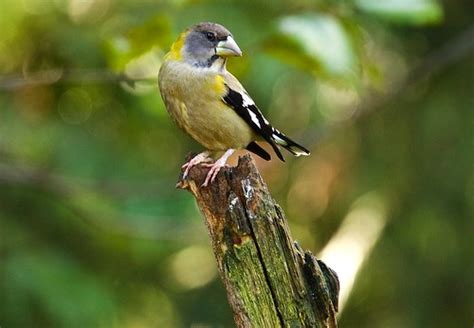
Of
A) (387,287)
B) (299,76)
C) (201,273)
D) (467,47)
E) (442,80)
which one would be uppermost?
(467,47)

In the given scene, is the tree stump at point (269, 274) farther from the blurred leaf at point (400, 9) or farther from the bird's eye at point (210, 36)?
the bird's eye at point (210, 36)

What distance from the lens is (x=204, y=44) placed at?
528 centimetres

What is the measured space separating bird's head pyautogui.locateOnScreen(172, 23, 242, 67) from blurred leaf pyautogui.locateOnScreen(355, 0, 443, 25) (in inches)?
27.0

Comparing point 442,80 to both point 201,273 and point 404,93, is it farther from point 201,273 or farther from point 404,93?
point 201,273

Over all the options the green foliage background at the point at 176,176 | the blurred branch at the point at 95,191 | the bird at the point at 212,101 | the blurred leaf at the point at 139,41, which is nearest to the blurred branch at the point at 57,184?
the blurred branch at the point at 95,191

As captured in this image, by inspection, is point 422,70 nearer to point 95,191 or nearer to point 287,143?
point 95,191

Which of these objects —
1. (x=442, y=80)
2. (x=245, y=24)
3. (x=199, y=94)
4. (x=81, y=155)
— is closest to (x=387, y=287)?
(x=442, y=80)

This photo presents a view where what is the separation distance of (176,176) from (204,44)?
344cm

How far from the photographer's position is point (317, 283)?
4.05m

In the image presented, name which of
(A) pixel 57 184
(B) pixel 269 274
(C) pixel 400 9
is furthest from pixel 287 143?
(A) pixel 57 184

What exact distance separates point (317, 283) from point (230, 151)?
1021 millimetres

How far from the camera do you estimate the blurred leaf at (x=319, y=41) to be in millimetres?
4844

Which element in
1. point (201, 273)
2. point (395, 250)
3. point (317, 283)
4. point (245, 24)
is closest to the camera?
point (317, 283)

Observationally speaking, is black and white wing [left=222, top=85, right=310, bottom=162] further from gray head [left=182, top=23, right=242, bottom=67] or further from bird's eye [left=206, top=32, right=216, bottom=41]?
bird's eye [left=206, top=32, right=216, bottom=41]
